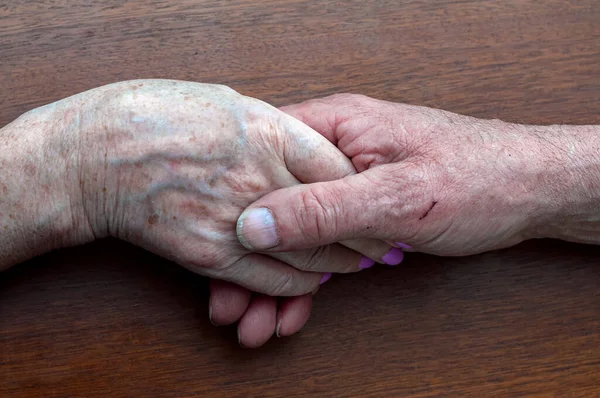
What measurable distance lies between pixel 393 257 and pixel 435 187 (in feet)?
0.68

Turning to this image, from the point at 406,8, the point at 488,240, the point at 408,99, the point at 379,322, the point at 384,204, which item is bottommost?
the point at 379,322

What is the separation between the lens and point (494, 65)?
136cm

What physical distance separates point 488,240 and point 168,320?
69 centimetres

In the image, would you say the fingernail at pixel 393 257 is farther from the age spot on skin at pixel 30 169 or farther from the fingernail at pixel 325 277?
the age spot on skin at pixel 30 169

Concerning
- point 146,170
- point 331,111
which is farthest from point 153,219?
point 331,111

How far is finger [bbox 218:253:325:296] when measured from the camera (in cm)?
117

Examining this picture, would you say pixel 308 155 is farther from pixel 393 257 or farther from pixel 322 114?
pixel 393 257

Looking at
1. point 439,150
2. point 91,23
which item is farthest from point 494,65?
point 91,23

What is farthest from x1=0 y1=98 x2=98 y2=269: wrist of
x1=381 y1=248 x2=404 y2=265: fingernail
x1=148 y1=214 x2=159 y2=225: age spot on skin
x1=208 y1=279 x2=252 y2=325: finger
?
x1=381 y1=248 x2=404 y2=265: fingernail

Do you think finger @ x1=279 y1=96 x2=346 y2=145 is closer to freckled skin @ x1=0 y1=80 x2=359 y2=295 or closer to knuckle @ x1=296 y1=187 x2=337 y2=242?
freckled skin @ x1=0 y1=80 x2=359 y2=295

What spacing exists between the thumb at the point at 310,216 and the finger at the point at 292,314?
0.59 ft

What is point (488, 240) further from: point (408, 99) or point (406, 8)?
point (406, 8)

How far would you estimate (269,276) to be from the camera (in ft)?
3.93

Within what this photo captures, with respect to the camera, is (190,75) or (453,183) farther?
(190,75)
